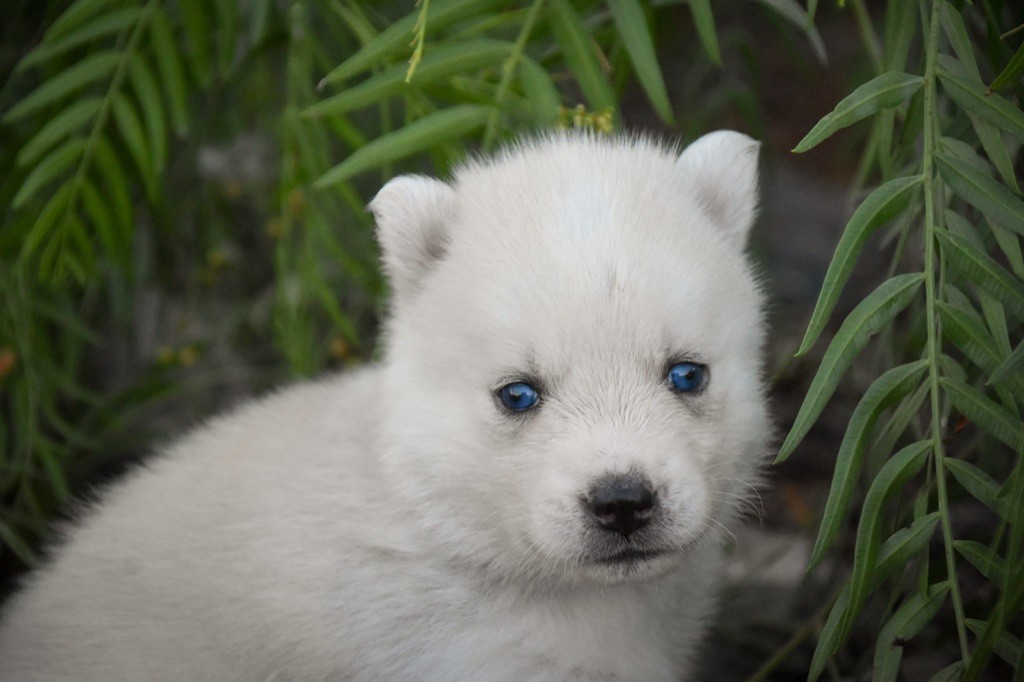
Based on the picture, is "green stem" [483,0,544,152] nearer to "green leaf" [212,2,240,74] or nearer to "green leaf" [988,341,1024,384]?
"green leaf" [212,2,240,74]

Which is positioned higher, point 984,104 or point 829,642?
point 984,104

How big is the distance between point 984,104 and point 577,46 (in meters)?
0.97

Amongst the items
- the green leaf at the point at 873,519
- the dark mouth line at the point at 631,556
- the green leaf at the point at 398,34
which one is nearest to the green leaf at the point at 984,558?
the green leaf at the point at 873,519

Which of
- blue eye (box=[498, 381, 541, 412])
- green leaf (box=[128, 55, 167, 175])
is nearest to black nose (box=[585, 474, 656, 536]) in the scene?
blue eye (box=[498, 381, 541, 412])

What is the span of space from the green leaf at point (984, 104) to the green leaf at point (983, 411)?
546 millimetres

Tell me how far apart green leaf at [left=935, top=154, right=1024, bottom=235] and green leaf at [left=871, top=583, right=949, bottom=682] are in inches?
30.4

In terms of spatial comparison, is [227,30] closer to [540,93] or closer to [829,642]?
[540,93]

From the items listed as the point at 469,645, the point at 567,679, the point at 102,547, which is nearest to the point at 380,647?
the point at 469,645

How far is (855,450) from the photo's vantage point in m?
2.23

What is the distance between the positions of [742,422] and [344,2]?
175cm

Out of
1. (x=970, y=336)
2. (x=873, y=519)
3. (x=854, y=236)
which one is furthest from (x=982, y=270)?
(x=873, y=519)

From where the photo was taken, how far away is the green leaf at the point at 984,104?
2.34 m

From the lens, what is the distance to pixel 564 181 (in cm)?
257

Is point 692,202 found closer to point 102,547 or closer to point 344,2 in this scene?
point 344,2
